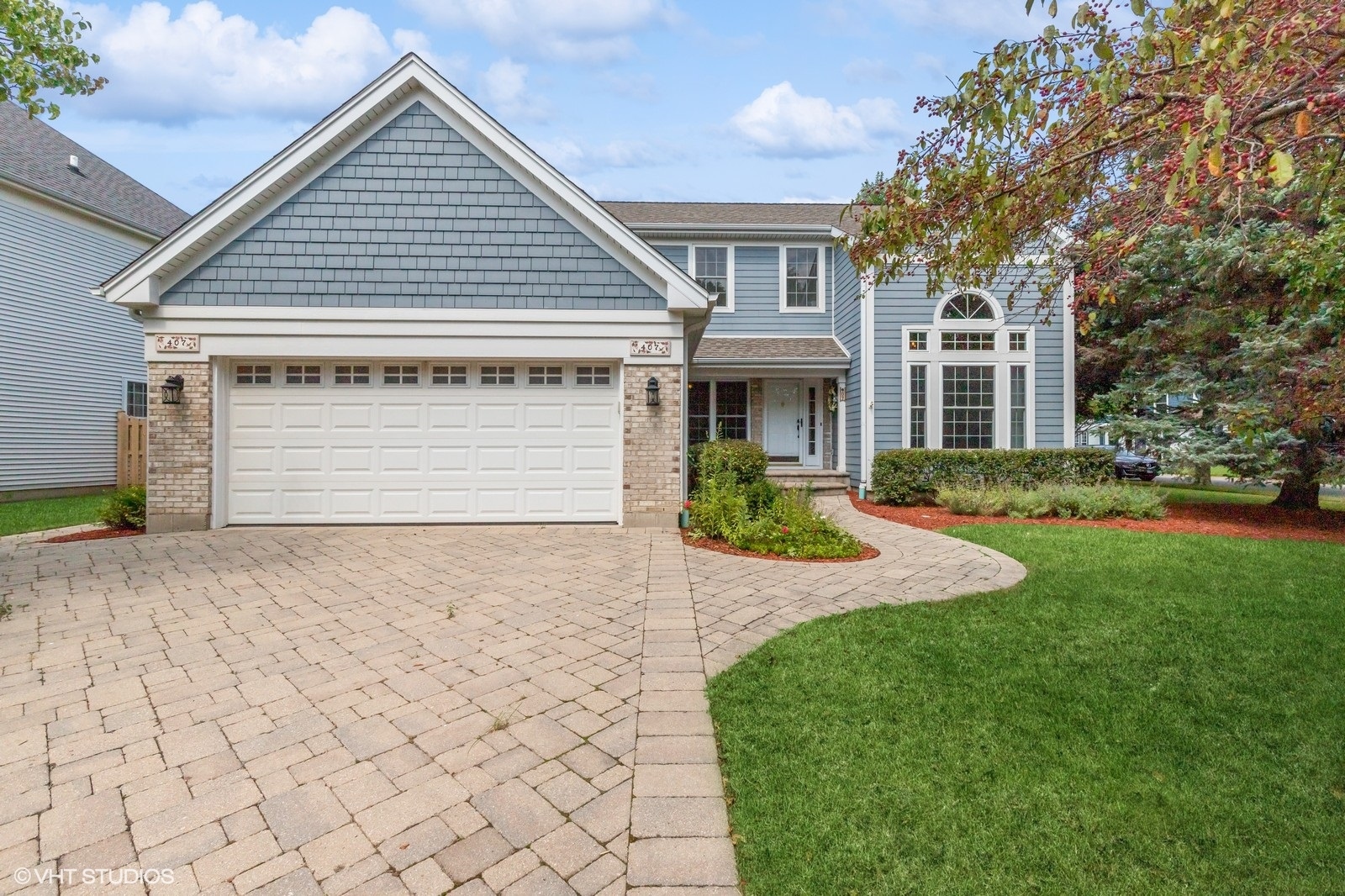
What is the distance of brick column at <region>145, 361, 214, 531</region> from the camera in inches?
312

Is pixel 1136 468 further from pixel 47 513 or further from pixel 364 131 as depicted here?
pixel 47 513

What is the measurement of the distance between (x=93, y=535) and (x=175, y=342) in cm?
274

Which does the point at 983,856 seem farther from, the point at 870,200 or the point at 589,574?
the point at 589,574

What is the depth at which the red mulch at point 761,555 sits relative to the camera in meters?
6.43

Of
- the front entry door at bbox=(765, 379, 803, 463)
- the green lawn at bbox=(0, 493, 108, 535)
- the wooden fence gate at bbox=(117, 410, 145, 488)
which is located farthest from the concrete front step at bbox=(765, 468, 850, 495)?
the wooden fence gate at bbox=(117, 410, 145, 488)

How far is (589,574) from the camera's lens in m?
5.83

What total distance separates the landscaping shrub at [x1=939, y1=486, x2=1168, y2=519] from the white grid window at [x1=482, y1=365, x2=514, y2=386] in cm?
757

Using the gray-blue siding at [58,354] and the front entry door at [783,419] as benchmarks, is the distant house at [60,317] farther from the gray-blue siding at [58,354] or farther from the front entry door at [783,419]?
the front entry door at [783,419]

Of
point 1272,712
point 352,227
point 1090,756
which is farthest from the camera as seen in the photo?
point 352,227

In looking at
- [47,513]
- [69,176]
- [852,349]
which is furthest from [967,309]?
[69,176]

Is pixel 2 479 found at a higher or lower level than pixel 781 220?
lower

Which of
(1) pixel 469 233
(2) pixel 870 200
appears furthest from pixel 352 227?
(2) pixel 870 200

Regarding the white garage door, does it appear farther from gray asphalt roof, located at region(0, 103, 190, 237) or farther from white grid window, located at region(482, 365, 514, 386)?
gray asphalt roof, located at region(0, 103, 190, 237)

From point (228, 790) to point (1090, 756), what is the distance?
3678 mm
